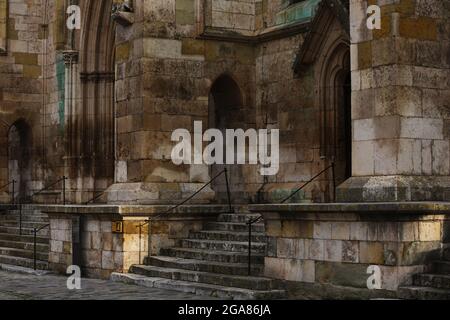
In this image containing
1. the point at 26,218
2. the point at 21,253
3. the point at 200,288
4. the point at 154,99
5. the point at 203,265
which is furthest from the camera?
the point at 26,218

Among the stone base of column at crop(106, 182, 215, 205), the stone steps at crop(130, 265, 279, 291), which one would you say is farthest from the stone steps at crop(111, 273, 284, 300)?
the stone base of column at crop(106, 182, 215, 205)

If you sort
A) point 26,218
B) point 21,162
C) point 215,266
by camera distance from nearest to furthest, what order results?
point 215,266 → point 26,218 → point 21,162

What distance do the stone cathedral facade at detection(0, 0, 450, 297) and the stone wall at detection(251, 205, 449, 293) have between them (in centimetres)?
2

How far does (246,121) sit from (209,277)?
18.3 ft

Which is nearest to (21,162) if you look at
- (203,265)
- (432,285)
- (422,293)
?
(203,265)

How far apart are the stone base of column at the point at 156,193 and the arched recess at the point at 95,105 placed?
15.8ft

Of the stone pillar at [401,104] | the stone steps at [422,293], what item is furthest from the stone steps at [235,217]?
the stone steps at [422,293]

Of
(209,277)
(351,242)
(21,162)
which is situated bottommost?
(209,277)

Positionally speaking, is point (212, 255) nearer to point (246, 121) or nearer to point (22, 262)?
point (246, 121)

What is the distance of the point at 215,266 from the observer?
15.3 metres

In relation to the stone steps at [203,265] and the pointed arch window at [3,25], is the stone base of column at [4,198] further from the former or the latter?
the stone steps at [203,265]

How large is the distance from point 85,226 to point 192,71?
12.0 ft

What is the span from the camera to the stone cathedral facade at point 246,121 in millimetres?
13031
